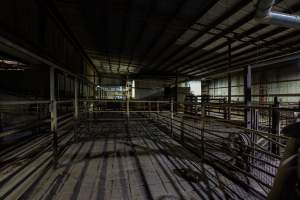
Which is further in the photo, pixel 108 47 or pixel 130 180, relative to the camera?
pixel 108 47

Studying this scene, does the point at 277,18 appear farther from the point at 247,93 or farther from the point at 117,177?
the point at 117,177

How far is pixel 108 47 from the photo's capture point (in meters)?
7.25

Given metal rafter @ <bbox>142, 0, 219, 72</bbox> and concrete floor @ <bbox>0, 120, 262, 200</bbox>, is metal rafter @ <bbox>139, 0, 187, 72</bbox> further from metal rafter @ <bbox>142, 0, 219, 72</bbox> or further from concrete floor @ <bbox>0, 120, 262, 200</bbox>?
concrete floor @ <bbox>0, 120, 262, 200</bbox>

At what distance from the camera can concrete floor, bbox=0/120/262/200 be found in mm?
1694

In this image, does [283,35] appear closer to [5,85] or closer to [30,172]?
[30,172]

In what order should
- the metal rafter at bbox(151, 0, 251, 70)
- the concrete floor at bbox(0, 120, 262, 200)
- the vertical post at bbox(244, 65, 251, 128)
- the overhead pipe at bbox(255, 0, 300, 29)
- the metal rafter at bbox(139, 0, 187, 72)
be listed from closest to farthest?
the concrete floor at bbox(0, 120, 262, 200)
the vertical post at bbox(244, 65, 251, 128)
the overhead pipe at bbox(255, 0, 300, 29)
the metal rafter at bbox(151, 0, 251, 70)
the metal rafter at bbox(139, 0, 187, 72)

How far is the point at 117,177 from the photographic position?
6.71 feet

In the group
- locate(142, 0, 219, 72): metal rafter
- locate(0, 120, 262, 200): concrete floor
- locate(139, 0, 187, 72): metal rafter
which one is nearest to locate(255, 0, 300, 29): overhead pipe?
locate(142, 0, 219, 72): metal rafter

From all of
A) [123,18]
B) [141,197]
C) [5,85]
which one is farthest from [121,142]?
[5,85]

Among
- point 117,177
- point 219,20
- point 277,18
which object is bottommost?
point 117,177

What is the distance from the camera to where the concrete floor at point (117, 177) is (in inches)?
66.7

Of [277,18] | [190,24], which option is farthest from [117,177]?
[190,24]

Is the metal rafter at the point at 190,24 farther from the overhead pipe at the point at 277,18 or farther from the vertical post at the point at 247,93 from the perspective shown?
the vertical post at the point at 247,93

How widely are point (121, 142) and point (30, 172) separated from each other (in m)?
1.80
